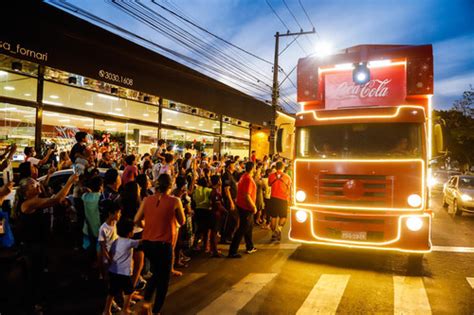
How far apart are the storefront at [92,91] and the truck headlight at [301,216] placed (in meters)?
8.42

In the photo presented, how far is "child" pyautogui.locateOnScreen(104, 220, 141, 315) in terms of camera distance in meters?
4.57

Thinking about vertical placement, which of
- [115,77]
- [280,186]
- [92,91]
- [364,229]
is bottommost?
[364,229]

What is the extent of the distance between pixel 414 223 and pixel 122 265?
4861 mm

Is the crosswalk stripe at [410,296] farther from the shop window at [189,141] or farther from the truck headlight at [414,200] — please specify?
the shop window at [189,141]

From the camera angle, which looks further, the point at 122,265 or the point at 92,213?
the point at 92,213

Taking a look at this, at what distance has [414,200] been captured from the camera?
6582 mm

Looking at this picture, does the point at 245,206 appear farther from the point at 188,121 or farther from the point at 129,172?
the point at 188,121

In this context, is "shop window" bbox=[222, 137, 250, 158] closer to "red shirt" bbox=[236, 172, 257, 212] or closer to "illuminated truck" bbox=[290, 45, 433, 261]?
"red shirt" bbox=[236, 172, 257, 212]

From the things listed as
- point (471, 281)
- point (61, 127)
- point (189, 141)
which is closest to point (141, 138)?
point (189, 141)

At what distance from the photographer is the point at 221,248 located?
8812 mm

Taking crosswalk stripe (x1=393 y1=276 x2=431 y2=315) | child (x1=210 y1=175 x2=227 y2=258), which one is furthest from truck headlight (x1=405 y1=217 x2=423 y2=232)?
child (x1=210 y1=175 x2=227 y2=258)

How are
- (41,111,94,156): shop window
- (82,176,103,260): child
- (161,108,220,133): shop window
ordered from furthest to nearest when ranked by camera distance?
1. (161,108,220,133): shop window
2. (41,111,94,156): shop window
3. (82,176,103,260): child

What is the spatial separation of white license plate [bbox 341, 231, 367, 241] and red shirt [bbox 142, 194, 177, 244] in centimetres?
357

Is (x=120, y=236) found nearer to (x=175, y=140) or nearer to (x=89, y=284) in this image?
(x=89, y=284)
